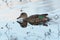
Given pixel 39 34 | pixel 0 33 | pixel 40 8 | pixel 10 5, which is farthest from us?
pixel 10 5

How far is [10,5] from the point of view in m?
5.95

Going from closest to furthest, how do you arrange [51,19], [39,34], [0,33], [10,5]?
[39,34], [0,33], [51,19], [10,5]

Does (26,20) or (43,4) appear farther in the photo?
(43,4)

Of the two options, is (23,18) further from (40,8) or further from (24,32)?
(40,8)

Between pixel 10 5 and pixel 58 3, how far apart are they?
3.90ft

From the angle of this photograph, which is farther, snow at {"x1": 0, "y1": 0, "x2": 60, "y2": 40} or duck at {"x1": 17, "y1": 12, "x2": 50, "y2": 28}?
duck at {"x1": 17, "y1": 12, "x2": 50, "y2": 28}

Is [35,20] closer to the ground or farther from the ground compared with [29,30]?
farther from the ground

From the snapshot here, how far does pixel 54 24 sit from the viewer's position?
4.10 metres

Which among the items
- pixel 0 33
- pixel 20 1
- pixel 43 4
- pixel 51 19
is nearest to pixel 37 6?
pixel 43 4

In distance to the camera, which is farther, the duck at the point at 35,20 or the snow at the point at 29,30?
the duck at the point at 35,20

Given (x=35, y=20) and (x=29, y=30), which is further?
(x=35, y=20)

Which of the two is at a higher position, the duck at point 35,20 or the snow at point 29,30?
the duck at point 35,20

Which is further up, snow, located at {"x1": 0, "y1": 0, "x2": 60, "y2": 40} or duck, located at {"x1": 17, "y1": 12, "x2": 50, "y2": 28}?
duck, located at {"x1": 17, "y1": 12, "x2": 50, "y2": 28}

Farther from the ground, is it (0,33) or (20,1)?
(20,1)
